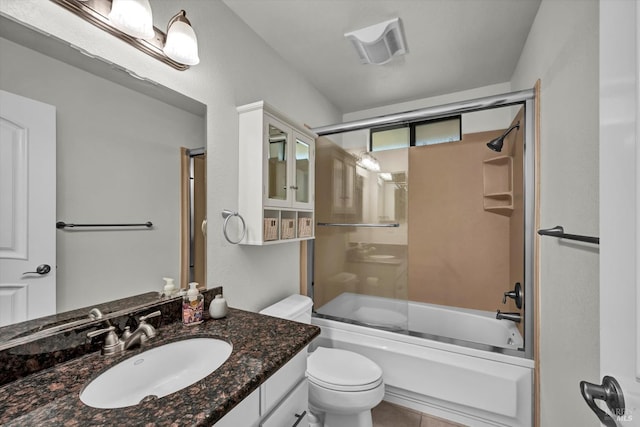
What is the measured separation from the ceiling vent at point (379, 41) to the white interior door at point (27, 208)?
1.66 meters

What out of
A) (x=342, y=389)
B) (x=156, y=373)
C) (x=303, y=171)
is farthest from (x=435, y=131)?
(x=156, y=373)

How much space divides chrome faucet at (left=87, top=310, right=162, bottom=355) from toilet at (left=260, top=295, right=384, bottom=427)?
29.6 inches

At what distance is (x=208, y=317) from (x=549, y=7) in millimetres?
2264

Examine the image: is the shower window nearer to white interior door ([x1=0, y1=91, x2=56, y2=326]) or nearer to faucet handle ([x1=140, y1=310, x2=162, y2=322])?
faucet handle ([x1=140, y1=310, x2=162, y2=322])

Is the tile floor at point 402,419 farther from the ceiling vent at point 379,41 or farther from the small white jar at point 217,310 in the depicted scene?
the ceiling vent at point 379,41

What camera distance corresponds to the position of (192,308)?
1.17m

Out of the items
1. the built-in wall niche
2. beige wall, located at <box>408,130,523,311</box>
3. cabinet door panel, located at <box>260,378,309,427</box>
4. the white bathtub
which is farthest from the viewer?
beige wall, located at <box>408,130,523,311</box>

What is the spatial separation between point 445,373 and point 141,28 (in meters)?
2.31

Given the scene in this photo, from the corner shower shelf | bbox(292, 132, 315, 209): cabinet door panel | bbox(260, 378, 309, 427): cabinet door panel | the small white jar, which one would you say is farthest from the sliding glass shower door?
the small white jar

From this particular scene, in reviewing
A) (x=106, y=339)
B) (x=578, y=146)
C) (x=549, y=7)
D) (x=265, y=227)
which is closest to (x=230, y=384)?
(x=106, y=339)

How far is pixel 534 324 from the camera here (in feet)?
5.01

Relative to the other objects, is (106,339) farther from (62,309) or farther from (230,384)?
(230,384)

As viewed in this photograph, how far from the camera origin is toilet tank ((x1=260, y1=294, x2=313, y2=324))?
5.63ft

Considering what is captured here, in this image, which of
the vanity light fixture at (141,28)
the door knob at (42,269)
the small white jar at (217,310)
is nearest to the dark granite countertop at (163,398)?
the small white jar at (217,310)
